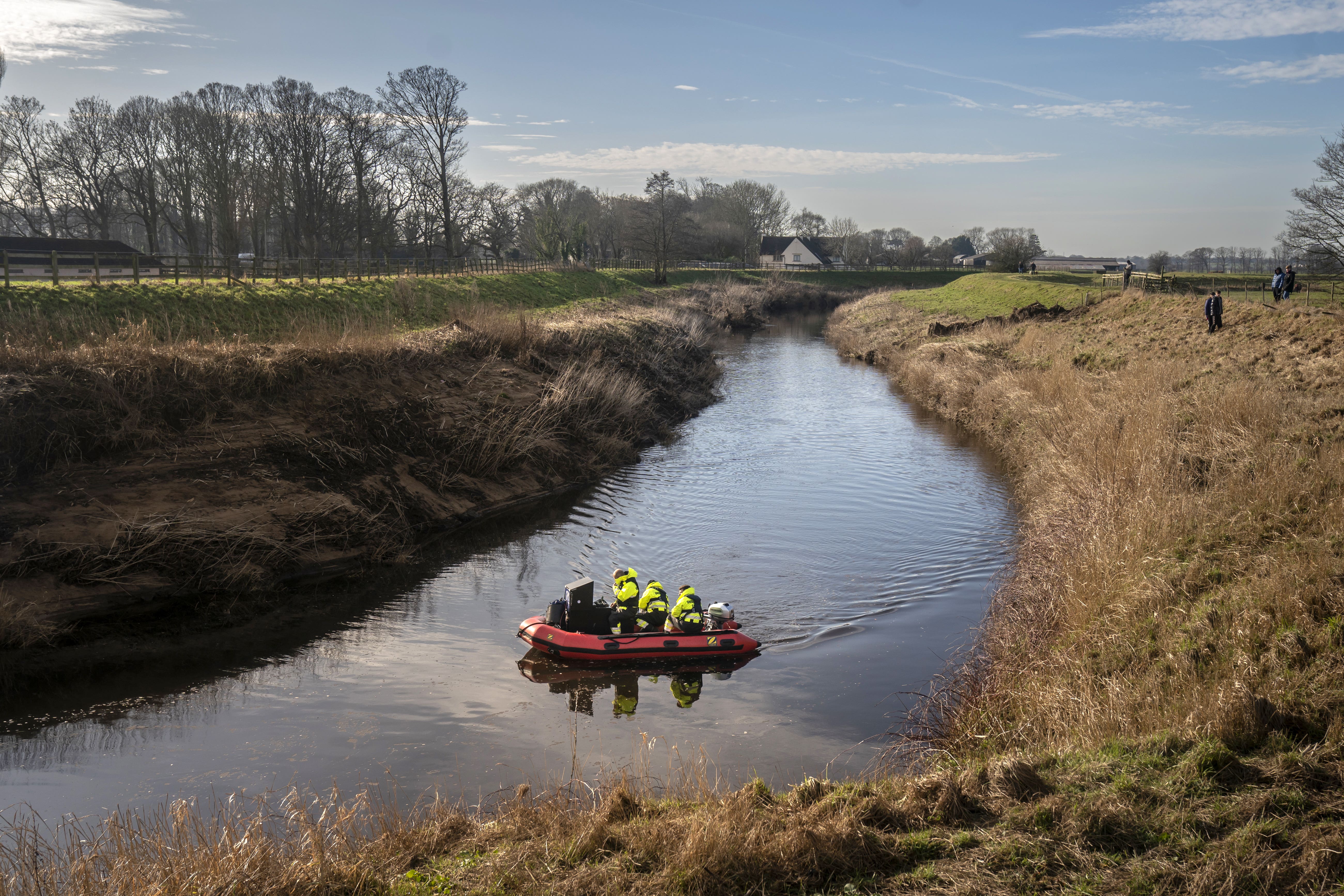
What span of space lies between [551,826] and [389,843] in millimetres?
1090

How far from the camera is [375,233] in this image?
54.1 metres

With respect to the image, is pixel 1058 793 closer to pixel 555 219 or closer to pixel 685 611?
pixel 685 611

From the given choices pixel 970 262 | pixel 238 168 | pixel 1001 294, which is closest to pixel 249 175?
pixel 238 168

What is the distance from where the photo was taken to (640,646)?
10.7 meters

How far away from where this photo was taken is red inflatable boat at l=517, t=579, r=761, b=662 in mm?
10609

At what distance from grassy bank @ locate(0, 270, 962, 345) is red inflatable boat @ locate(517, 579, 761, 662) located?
1010cm

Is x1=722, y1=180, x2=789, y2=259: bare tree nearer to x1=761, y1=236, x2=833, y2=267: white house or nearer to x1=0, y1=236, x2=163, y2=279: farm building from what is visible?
x1=761, y1=236, x2=833, y2=267: white house

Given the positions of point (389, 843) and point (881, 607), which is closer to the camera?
point (389, 843)

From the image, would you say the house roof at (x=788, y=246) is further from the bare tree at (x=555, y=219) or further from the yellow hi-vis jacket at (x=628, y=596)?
the yellow hi-vis jacket at (x=628, y=596)

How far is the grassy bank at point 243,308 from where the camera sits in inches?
727

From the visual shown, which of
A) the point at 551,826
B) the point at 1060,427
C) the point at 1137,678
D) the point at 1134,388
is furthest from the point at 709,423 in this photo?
the point at 551,826

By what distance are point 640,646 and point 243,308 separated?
78.9 feet

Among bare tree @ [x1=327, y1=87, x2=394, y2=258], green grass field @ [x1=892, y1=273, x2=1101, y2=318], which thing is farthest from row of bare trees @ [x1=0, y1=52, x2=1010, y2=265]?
A: green grass field @ [x1=892, y1=273, x2=1101, y2=318]

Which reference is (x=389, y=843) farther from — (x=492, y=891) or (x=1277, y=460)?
(x=1277, y=460)
